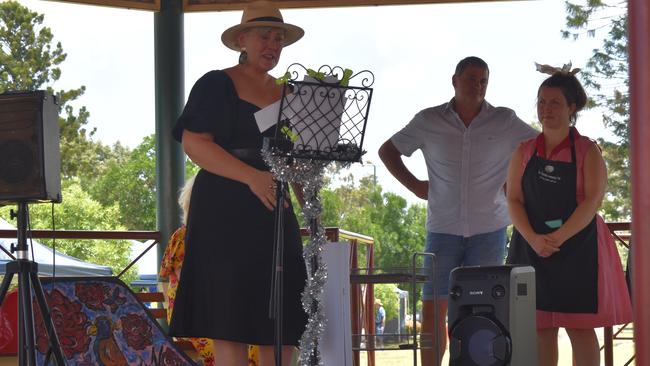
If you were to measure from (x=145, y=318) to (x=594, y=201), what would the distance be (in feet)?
5.60

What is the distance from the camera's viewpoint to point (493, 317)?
3475 mm

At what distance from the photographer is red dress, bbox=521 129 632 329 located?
11.8ft

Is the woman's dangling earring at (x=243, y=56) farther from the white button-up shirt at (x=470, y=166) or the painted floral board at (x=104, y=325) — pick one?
Result: the white button-up shirt at (x=470, y=166)

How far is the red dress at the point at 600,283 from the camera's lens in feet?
11.8

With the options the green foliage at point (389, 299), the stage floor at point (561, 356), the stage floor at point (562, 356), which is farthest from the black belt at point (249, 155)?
the green foliage at point (389, 299)

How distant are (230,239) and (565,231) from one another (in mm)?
1314

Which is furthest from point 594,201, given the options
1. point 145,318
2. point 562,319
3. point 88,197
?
point 88,197

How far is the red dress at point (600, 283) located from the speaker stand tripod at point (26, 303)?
5.62 ft

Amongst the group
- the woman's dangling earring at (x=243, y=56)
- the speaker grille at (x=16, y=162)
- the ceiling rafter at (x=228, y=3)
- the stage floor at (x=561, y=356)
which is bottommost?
the stage floor at (x=561, y=356)

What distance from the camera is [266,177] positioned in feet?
9.12

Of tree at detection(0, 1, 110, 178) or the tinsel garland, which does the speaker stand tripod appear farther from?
tree at detection(0, 1, 110, 178)

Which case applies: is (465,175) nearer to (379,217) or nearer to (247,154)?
(247,154)

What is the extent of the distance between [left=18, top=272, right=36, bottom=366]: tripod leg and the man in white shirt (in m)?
1.74

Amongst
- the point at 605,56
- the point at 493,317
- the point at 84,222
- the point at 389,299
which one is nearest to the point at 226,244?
the point at 493,317
